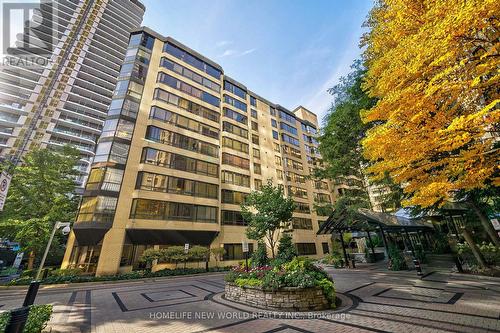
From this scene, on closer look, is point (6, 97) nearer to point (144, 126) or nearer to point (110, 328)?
point (144, 126)

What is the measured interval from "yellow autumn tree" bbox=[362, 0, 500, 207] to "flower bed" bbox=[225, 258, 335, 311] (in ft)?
16.2

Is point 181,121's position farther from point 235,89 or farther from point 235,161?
point 235,89

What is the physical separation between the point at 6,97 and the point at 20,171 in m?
48.1

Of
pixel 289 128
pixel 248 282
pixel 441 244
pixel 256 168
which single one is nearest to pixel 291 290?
pixel 248 282

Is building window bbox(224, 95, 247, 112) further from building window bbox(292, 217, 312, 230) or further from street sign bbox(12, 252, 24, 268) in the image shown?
street sign bbox(12, 252, 24, 268)

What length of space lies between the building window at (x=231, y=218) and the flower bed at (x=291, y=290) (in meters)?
19.6

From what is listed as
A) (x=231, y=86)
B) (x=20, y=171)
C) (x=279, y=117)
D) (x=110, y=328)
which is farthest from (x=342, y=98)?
(x=20, y=171)

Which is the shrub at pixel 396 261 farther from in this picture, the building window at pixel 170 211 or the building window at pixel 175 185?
the building window at pixel 175 185

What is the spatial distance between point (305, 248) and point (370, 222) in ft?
73.2

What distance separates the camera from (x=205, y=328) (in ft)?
21.3

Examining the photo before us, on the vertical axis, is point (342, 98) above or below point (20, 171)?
above

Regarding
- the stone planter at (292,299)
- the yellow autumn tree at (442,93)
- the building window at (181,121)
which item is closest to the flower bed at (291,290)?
the stone planter at (292,299)

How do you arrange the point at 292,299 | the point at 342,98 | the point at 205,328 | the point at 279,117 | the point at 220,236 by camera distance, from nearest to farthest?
the point at 205,328 → the point at 292,299 → the point at 342,98 → the point at 220,236 → the point at 279,117

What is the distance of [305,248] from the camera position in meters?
37.4
